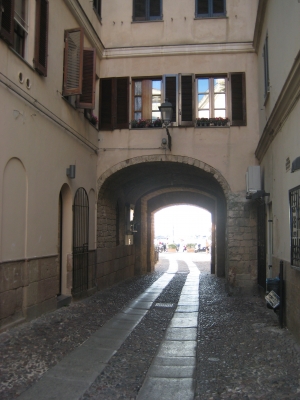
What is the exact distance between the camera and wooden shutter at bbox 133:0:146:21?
12266 mm

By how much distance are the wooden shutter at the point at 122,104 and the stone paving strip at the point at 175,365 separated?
18.4 feet

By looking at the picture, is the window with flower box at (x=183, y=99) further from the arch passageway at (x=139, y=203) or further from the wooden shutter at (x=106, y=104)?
the arch passageway at (x=139, y=203)

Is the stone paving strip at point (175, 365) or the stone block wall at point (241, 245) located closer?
the stone paving strip at point (175, 365)

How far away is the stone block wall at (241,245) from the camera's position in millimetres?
11109

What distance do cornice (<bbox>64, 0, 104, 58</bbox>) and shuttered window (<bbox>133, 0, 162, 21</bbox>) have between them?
1.37 m

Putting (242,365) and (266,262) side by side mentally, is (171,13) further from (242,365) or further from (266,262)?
(242,365)

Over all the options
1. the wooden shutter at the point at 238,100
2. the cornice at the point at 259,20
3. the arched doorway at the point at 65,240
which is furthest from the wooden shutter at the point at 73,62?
the wooden shutter at the point at 238,100

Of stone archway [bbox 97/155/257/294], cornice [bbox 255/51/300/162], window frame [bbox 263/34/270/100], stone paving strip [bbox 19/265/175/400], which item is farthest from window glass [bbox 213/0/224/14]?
stone paving strip [bbox 19/265/175/400]

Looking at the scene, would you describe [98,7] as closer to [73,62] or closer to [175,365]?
[73,62]

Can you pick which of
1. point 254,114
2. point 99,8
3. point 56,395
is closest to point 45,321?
point 56,395

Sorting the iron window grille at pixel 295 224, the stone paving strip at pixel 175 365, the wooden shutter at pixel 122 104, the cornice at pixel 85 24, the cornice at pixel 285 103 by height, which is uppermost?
the cornice at pixel 85 24

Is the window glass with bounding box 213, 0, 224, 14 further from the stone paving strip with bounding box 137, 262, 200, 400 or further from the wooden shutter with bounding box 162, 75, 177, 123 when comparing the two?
the stone paving strip with bounding box 137, 262, 200, 400

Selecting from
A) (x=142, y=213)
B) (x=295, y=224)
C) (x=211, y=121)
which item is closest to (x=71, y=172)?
(x=211, y=121)

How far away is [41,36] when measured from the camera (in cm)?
819
